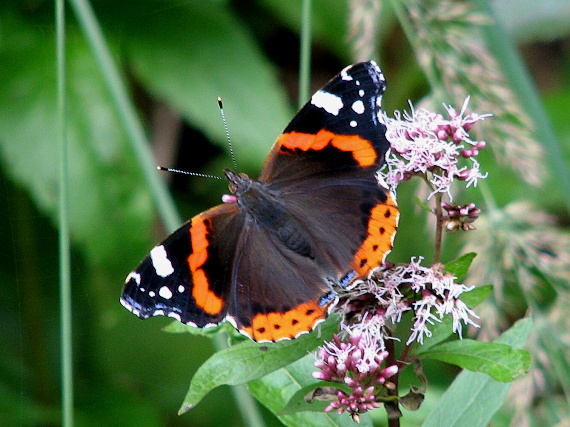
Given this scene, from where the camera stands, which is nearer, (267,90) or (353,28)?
(353,28)

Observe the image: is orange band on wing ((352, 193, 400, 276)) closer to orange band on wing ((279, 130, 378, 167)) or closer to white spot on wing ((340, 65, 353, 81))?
orange band on wing ((279, 130, 378, 167))

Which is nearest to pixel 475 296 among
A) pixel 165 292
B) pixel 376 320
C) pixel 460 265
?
pixel 460 265

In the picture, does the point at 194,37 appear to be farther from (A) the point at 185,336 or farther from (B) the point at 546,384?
(B) the point at 546,384

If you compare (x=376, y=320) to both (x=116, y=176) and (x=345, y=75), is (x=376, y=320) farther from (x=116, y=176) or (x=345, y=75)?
(x=116, y=176)

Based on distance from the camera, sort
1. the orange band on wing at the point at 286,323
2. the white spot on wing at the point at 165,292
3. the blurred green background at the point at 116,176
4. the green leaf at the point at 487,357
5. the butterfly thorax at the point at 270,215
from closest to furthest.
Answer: the green leaf at the point at 487,357 < the orange band on wing at the point at 286,323 < the white spot on wing at the point at 165,292 < the butterfly thorax at the point at 270,215 < the blurred green background at the point at 116,176

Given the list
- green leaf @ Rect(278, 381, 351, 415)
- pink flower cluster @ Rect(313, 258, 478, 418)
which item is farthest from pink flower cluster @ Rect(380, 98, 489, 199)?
green leaf @ Rect(278, 381, 351, 415)

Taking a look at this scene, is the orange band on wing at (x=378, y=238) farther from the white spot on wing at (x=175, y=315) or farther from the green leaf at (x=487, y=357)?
the white spot on wing at (x=175, y=315)

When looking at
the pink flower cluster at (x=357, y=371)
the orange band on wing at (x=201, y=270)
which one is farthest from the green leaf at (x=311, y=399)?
the orange band on wing at (x=201, y=270)

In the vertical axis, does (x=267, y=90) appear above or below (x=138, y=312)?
above

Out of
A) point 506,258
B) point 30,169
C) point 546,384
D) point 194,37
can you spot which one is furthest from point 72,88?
point 546,384
